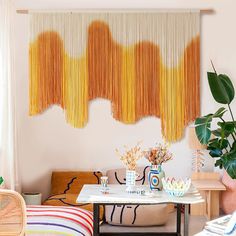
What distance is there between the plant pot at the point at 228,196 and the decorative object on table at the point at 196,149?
0.96 ft

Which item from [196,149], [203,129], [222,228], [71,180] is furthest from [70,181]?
[222,228]

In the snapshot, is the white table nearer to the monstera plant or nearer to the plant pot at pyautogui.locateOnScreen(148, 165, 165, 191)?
the plant pot at pyautogui.locateOnScreen(148, 165, 165, 191)

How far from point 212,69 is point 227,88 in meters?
0.38

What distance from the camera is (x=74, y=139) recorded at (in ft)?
17.7

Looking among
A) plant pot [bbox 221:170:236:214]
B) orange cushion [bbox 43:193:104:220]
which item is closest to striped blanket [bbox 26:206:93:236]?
orange cushion [bbox 43:193:104:220]

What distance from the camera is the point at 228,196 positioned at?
5.05 meters

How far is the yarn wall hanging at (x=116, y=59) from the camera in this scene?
532cm

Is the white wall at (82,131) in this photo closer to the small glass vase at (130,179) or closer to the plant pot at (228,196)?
the plant pot at (228,196)

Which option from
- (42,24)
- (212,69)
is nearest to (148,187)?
(212,69)

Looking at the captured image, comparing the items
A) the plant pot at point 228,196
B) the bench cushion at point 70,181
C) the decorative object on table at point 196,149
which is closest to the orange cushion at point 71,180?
the bench cushion at point 70,181

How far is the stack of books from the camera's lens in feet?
7.99

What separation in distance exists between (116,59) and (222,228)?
309cm

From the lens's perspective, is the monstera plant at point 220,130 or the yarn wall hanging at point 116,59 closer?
the monstera plant at point 220,130

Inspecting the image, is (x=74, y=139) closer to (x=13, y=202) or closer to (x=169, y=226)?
(x=169, y=226)
